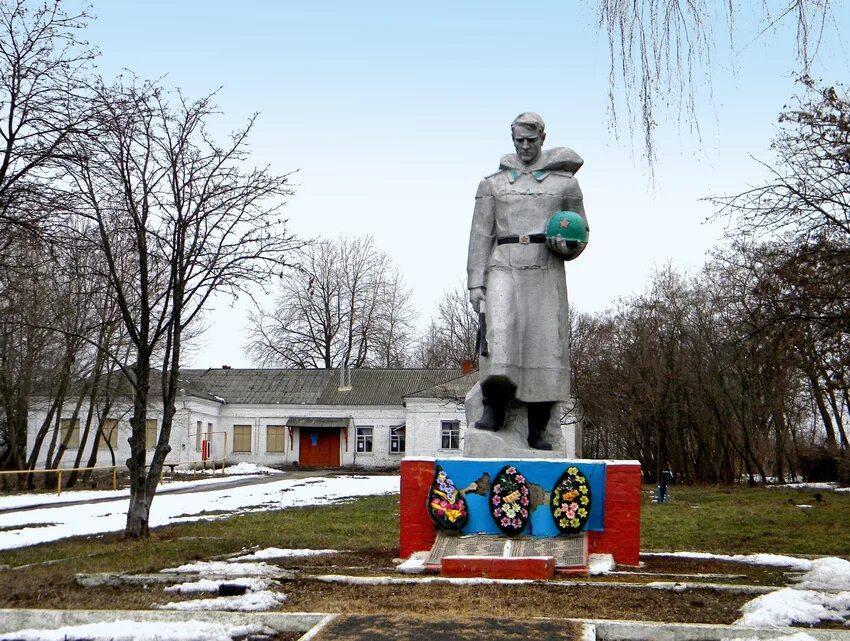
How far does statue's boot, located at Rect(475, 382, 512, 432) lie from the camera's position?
31.9 ft

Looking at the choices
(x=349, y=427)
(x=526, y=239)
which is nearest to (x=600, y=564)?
(x=526, y=239)

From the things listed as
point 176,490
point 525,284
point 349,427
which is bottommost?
point 176,490

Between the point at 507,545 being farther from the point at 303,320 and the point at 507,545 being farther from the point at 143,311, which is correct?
the point at 303,320

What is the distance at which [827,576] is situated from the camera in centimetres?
800

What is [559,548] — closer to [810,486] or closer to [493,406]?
[493,406]

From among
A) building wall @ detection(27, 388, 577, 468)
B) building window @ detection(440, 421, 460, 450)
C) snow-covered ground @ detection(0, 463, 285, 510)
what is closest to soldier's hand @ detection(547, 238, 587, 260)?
snow-covered ground @ detection(0, 463, 285, 510)

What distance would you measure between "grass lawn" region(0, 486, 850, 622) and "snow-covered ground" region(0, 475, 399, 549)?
1145mm

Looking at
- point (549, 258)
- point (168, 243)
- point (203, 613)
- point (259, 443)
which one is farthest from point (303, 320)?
point (203, 613)

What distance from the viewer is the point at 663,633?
5.24 m

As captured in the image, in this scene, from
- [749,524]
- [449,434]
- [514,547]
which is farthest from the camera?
[449,434]

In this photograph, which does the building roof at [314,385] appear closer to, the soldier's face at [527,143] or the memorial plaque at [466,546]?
the soldier's face at [527,143]

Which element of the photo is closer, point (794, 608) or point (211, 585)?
point (794, 608)

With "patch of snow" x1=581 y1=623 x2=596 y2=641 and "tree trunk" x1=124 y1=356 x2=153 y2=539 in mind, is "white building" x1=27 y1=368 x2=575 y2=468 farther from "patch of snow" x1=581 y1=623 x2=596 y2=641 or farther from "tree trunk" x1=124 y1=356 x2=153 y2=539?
"patch of snow" x1=581 y1=623 x2=596 y2=641

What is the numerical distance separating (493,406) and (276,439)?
1408 inches
